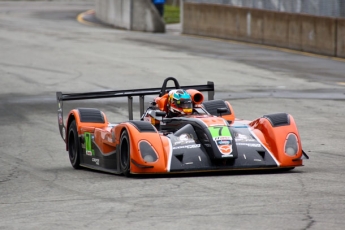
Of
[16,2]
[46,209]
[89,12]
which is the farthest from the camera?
[16,2]

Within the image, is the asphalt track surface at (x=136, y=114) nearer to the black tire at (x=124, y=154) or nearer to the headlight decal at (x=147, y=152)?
the black tire at (x=124, y=154)

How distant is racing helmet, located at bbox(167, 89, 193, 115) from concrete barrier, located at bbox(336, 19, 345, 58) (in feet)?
52.2

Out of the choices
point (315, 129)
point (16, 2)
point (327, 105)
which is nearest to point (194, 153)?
point (315, 129)

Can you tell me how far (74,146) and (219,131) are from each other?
9.50 feet

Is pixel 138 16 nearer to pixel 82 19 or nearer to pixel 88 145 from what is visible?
pixel 82 19

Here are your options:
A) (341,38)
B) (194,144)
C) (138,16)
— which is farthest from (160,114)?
(138,16)

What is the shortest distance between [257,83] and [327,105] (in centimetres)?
435

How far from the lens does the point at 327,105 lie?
1877 centimetres

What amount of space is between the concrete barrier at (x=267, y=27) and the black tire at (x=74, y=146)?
15.5 meters

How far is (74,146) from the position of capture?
12.6 meters

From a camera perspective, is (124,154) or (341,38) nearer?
(124,154)

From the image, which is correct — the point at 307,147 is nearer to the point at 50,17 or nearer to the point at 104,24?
the point at 104,24

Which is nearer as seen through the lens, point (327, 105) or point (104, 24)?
point (327, 105)

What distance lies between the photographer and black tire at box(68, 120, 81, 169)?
1232cm
